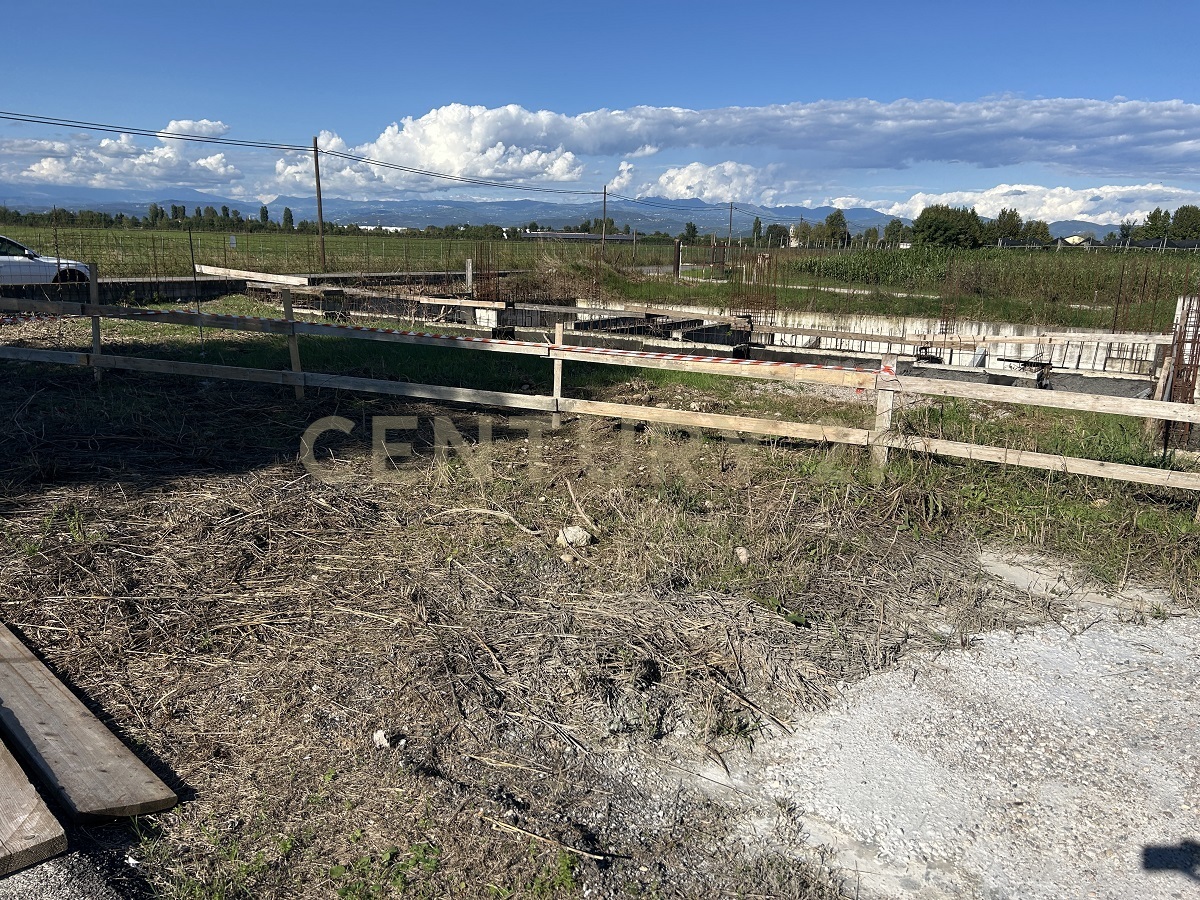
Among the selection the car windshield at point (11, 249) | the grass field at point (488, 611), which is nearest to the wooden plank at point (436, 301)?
the car windshield at point (11, 249)

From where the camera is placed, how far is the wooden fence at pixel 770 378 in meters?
6.18

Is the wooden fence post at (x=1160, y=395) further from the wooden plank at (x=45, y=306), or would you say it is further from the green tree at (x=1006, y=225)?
the green tree at (x=1006, y=225)

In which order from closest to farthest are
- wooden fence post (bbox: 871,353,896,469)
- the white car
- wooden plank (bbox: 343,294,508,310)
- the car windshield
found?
wooden fence post (bbox: 871,353,896,469)
wooden plank (bbox: 343,294,508,310)
the white car
the car windshield

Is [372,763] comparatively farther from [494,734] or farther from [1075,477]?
[1075,477]

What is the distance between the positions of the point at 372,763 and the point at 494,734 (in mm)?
546

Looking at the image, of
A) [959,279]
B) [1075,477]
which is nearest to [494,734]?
[1075,477]

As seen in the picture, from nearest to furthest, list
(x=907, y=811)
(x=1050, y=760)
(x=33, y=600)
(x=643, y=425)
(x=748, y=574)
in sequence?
1. (x=907, y=811)
2. (x=1050, y=760)
3. (x=33, y=600)
4. (x=748, y=574)
5. (x=643, y=425)

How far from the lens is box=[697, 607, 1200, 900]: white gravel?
3162 mm

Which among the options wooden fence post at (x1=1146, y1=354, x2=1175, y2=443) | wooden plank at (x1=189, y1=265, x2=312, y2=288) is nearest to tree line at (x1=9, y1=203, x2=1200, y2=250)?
wooden plank at (x1=189, y1=265, x2=312, y2=288)

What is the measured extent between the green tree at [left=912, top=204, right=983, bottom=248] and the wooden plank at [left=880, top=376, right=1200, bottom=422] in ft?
129

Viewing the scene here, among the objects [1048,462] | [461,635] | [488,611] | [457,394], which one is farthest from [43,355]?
[1048,462]

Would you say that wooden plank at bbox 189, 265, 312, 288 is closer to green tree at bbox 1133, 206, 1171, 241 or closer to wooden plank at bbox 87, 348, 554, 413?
wooden plank at bbox 87, 348, 554, 413

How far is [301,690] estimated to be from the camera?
4.12 m

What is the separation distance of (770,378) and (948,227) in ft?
132
